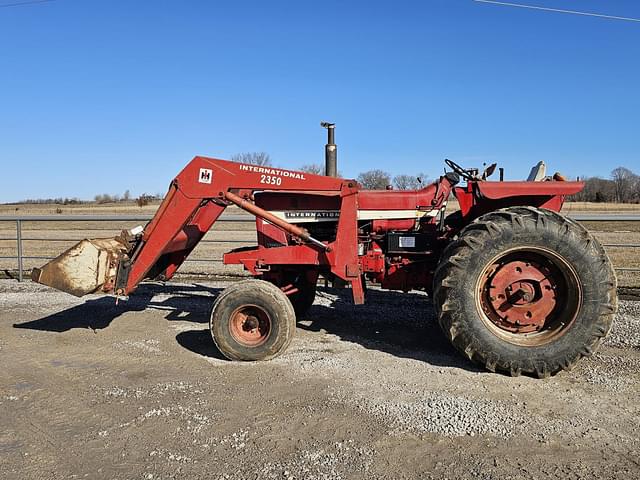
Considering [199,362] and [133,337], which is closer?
[199,362]

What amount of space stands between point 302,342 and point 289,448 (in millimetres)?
2397

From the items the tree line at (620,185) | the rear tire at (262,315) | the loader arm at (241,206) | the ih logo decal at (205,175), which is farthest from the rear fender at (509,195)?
the tree line at (620,185)

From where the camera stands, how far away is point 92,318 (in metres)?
7.02

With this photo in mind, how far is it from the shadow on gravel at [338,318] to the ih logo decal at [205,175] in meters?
1.70

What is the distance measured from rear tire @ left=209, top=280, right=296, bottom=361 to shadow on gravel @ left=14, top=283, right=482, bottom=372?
36cm

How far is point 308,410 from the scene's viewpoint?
4.05 m

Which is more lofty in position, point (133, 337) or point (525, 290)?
point (525, 290)

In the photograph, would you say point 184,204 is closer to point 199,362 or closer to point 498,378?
point 199,362

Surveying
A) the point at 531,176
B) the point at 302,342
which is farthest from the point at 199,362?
the point at 531,176

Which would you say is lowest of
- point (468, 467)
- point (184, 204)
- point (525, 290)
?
point (468, 467)

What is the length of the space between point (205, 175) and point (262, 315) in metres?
1.47

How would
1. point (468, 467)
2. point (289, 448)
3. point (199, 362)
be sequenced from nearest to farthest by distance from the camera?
point (468, 467) < point (289, 448) < point (199, 362)

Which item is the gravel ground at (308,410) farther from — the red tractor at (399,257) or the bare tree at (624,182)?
the bare tree at (624,182)

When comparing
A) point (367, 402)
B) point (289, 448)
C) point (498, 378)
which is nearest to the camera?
point (289, 448)
